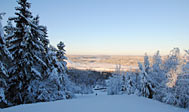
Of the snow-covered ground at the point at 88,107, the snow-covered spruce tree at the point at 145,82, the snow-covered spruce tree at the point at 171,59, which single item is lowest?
the snow-covered spruce tree at the point at 145,82

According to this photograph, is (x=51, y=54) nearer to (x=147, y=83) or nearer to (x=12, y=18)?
(x=12, y=18)

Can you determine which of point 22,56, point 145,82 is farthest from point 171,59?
point 22,56

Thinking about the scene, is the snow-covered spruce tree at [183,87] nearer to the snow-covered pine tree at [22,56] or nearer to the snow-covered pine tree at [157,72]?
the snow-covered pine tree at [157,72]

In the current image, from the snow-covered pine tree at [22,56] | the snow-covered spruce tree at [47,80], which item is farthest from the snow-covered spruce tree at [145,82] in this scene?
the snow-covered pine tree at [22,56]

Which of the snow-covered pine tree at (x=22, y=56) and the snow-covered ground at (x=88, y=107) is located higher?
the snow-covered pine tree at (x=22, y=56)

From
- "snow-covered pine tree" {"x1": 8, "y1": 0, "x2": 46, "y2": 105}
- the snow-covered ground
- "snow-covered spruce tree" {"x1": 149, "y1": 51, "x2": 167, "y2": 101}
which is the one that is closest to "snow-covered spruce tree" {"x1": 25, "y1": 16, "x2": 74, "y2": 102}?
"snow-covered pine tree" {"x1": 8, "y1": 0, "x2": 46, "y2": 105}

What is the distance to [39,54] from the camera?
1249 cm

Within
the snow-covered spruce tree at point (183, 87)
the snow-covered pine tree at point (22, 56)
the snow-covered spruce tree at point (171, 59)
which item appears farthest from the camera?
the snow-covered spruce tree at point (171, 59)

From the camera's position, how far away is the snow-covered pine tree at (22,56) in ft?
34.2

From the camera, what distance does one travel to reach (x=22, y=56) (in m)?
10.5

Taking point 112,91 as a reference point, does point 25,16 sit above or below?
above

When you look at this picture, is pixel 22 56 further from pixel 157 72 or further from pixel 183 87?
pixel 157 72

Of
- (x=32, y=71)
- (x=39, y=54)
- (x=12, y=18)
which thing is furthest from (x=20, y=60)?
(x=12, y=18)

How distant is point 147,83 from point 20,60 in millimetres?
21056
